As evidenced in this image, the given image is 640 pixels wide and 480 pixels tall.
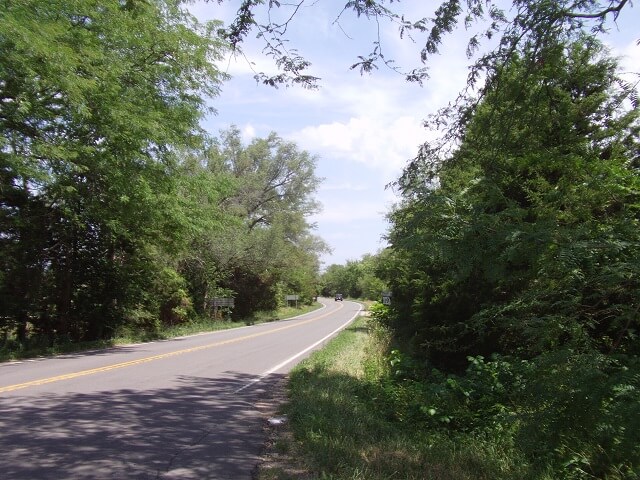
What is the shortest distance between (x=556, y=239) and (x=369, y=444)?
3320 millimetres

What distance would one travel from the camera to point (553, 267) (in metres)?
4.98

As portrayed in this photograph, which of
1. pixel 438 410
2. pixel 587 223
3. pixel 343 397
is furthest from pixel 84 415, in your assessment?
pixel 587 223

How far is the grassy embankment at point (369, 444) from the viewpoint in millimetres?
5469

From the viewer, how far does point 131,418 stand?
24.7 feet

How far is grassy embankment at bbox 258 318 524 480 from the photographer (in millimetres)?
5469

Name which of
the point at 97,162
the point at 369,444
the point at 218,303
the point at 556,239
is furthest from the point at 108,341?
the point at 556,239

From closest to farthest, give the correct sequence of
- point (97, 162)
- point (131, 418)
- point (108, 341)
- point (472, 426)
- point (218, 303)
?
point (131, 418)
point (472, 426)
point (97, 162)
point (108, 341)
point (218, 303)

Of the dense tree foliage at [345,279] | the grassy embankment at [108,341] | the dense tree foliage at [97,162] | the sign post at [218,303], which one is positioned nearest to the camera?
the dense tree foliage at [97,162]

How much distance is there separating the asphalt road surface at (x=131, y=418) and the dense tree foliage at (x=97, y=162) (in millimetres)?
5211

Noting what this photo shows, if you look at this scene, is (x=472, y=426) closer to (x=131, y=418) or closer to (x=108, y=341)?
(x=131, y=418)

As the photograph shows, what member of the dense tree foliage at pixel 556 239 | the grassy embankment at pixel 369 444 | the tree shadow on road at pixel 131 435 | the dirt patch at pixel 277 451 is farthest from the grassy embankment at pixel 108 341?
the dense tree foliage at pixel 556 239

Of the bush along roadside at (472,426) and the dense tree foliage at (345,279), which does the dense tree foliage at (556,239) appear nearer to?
the bush along roadside at (472,426)

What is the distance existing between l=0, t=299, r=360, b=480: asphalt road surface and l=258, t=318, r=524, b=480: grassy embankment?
574 millimetres

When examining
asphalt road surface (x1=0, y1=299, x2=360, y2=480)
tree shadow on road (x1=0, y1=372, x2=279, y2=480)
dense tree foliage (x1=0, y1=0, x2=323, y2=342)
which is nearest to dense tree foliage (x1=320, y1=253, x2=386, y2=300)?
dense tree foliage (x1=0, y1=0, x2=323, y2=342)
